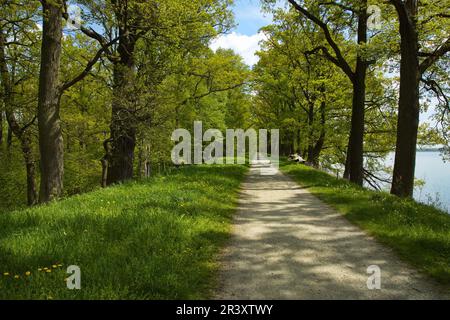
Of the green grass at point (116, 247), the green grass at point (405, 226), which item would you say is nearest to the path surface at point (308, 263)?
the green grass at point (405, 226)

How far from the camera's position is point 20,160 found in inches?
914

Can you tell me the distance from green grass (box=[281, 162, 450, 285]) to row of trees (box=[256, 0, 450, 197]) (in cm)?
246

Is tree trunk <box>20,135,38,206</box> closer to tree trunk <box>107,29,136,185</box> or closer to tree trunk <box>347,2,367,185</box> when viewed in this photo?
tree trunk <box>107,29,136,185</box>

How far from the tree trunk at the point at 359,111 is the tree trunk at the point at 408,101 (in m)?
3.60

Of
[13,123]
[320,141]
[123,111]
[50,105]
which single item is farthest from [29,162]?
[320,141]

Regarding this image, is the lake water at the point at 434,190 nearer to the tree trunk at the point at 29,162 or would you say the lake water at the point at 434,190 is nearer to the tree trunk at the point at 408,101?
the tree trunk at the point at 408,101

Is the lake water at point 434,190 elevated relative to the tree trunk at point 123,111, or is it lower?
lower

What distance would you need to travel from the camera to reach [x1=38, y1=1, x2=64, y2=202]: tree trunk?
1173 centimetres

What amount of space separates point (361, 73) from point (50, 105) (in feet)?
41.2

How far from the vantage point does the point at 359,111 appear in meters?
16.6

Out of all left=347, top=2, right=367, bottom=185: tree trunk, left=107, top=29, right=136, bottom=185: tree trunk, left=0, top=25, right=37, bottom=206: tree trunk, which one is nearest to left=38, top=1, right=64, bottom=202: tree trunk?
left=107, top=29, right=136, bottom=185: tree trunk

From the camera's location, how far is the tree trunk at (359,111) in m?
16.5
